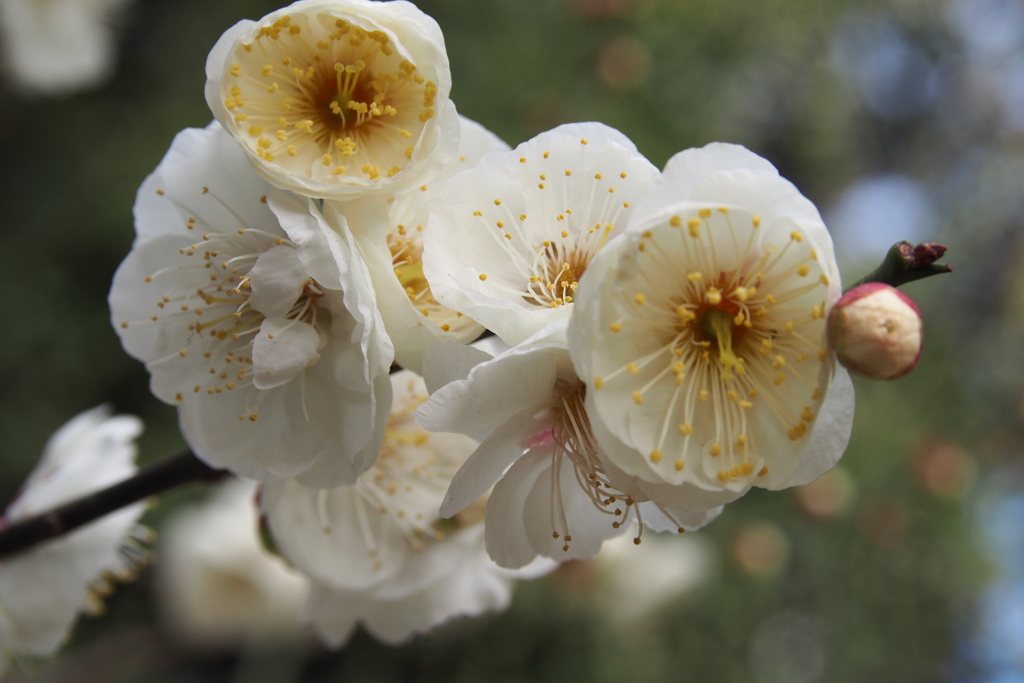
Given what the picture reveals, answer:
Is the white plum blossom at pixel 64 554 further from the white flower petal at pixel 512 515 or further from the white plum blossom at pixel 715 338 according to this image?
the white plum blossom at pixel 715 338

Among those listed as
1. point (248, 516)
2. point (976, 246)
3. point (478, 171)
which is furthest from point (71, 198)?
point (976, 246)

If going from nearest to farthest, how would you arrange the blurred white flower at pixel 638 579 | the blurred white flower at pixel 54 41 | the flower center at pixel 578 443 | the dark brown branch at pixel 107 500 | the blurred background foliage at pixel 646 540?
the flower center at pixel 578 443, the dark brown branch at pixel 107 500, the blurred white flower at pixel 638 579, the blurred background foliage at pixel 646 540, the blurred white flower at pixel 54 41

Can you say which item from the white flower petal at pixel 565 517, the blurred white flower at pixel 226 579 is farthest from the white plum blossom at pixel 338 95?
the blurred white flower at pixel 226 579

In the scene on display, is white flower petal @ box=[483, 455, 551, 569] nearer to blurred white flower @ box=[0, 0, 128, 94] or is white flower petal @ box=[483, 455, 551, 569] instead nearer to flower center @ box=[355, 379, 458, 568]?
flower center @ box=[355, 379, 458, 568]

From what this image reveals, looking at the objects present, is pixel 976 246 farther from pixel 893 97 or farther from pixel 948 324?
pixel 893 97

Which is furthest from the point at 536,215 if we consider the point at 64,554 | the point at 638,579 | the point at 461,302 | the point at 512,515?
the point at 638,579
